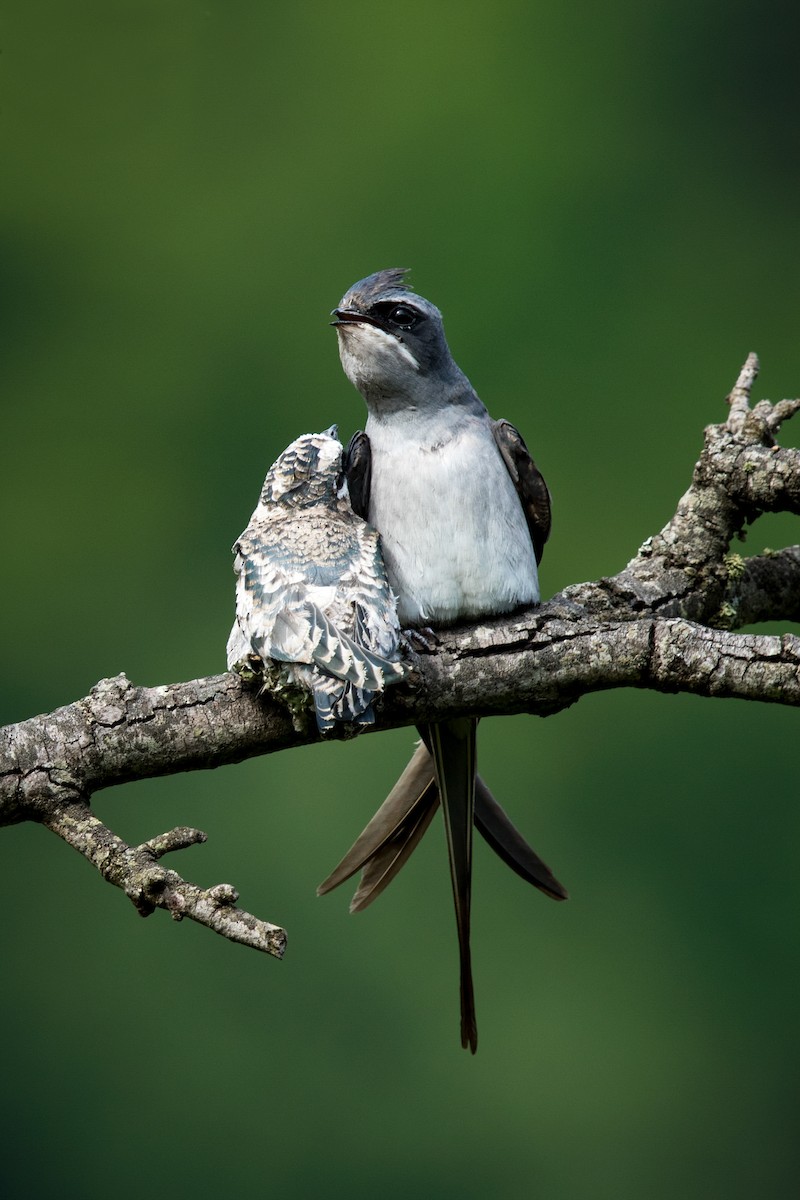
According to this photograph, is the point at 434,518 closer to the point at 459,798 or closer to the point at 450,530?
the point at 450,530

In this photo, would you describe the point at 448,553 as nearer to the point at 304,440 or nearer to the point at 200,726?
the point at 304,440

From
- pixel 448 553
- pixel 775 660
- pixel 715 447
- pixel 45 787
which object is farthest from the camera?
pixel 715 447

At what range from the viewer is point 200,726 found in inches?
63.1

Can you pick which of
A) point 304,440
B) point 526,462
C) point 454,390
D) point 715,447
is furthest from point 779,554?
point 304,440

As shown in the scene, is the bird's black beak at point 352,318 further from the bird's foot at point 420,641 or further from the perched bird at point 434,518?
the bird's foot at point 420,641

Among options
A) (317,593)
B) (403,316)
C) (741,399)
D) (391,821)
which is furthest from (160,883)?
(741,399)

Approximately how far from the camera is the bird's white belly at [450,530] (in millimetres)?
1919

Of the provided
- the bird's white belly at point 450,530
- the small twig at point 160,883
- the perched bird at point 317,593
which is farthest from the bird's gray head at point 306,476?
the small twig at point 160,883

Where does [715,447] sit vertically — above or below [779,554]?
above

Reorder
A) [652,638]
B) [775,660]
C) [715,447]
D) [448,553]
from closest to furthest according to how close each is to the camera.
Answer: [775,660], [652,638], [448,553], [715,447]

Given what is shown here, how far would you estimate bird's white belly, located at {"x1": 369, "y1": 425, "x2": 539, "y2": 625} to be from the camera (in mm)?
1919

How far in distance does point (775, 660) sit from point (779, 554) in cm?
60

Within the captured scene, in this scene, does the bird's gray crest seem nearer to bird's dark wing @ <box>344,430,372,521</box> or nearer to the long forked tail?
bird's dark wing @ <box>344,430,372,521</box>

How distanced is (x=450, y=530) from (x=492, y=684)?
0.32m
